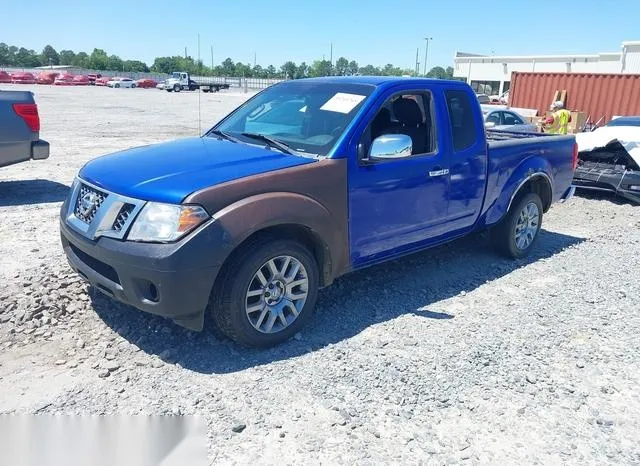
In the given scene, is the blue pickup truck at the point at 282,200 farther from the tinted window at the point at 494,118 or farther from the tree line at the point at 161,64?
the tree line at the point at 161,64

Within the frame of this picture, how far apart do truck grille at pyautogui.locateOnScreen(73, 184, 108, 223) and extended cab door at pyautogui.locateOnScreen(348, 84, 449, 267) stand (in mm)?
1752

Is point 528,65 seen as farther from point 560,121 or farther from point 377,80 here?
point 377,80

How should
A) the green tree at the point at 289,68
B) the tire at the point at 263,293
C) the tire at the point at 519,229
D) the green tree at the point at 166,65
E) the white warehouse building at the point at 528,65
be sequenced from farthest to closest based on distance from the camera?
the green tree at the point at 166,65, the green tree at the point at 289,68, the white warehouse building at the point at 528,65, the tire at the point at 519,229, the tire at the point at 263,293

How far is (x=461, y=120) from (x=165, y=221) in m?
2.98

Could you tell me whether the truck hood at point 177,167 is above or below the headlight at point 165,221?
above

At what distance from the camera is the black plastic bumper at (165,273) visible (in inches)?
126

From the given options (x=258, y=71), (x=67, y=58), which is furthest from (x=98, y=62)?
(x=258, y=71)

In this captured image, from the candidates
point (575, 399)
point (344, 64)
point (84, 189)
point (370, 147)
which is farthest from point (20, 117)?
point (344, 64)

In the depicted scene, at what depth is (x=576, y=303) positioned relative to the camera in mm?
4844

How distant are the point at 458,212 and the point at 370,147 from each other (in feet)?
4.56

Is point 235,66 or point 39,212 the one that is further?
point 235,66

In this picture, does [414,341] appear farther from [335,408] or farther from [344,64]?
[344,64]

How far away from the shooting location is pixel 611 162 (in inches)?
380

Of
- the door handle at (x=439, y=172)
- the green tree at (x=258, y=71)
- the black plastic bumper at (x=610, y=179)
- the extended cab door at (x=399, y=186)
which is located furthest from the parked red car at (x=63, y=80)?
the door handle at (x=439, y=172)
